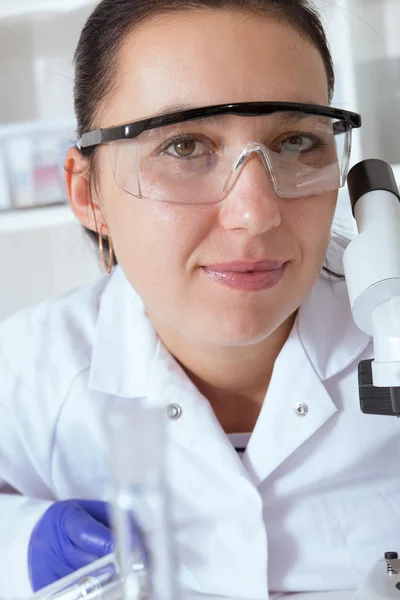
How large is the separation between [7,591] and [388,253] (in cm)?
81

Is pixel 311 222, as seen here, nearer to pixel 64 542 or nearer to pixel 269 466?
pixel 269 466

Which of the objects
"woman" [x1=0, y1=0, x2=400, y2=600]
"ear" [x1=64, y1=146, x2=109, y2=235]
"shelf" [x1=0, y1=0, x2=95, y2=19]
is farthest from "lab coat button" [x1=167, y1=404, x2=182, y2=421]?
"shelf" [x1=0, y1=0, x2=95, y2=19]

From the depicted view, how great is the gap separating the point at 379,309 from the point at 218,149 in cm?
37

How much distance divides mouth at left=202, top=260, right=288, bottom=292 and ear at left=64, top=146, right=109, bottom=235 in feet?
1.04

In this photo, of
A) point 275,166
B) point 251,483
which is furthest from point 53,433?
point 275,166

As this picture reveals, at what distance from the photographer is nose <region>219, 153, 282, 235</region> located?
1.13m

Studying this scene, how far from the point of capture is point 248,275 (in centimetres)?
121

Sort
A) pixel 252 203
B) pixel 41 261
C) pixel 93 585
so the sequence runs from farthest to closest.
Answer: pixel 41 261, pixel 252 203, pixel 93 585

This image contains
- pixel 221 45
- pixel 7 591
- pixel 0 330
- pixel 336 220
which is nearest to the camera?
pixel 221 45

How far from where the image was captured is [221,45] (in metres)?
1.17

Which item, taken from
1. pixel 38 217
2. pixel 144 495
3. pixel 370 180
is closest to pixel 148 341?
pixel 370 180

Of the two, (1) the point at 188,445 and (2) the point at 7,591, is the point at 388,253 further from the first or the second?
(2) the point at 7,591

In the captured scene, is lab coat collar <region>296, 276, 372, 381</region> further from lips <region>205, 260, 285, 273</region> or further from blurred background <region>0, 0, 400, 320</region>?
blurred background <region>0, 0, 400, 320</region>

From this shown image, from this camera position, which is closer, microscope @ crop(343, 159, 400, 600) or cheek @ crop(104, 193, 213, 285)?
microscope @ crop(343, 159, 400, 600)
